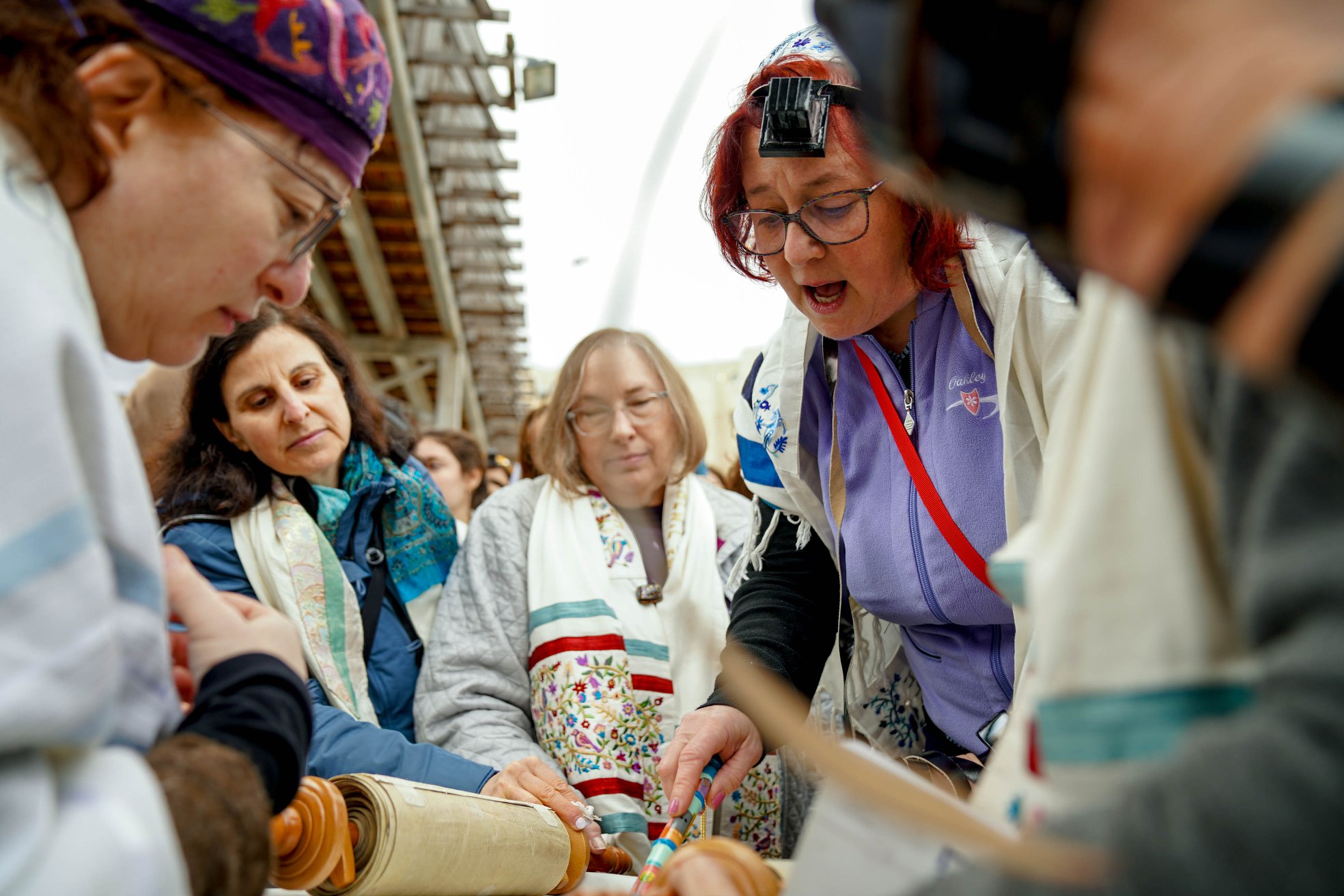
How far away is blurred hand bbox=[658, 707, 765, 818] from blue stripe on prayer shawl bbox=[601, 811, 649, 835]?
2.26 ft

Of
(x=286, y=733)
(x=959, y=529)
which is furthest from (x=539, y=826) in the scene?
(x=959, y=529)

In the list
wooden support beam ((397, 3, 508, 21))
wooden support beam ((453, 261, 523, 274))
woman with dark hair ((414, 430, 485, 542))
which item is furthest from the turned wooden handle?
wooden support beam ((453, 261, 523, 274))

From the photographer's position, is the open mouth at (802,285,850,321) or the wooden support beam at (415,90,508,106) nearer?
the open mouth at (802,285,850,321)

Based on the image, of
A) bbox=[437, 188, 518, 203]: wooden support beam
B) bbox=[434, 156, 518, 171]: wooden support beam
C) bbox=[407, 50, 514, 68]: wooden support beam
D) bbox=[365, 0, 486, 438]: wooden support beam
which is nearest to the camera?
bbox=[365, 0, 486, 438]: wooden support beam

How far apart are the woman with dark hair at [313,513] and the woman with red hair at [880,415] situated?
3.19 ft

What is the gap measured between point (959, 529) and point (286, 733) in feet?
3.46

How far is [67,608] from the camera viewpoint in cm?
67

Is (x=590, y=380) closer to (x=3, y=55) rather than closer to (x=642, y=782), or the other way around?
(x=642, y=782)

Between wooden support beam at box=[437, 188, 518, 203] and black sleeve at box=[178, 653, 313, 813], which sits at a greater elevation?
wooden support beam at box=[437, 188, 518, 203]

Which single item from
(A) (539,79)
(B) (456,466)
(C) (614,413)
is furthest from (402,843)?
(A) (539,79)

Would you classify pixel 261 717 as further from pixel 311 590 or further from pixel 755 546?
pixel 311 590

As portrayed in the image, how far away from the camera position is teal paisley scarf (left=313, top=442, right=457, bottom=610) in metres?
2.48

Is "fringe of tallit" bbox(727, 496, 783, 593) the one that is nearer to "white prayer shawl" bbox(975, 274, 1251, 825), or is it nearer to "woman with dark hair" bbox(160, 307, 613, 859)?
"woman with dark hair" bbox(160, 307, 613, 859)

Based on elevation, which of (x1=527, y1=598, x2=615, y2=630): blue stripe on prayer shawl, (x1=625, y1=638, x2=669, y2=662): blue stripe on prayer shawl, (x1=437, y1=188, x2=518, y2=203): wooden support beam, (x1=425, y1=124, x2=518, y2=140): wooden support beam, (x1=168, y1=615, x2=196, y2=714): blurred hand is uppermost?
(x1=425, y1=124, x2=518, y2=140): wooden support beam
